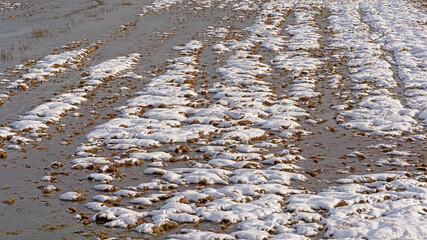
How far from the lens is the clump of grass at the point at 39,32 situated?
28.6m

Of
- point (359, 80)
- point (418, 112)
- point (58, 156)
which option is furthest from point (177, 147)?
point (359, 80)

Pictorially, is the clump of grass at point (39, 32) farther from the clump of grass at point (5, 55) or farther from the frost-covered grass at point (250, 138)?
the frost-covered grass at point (250, 138)

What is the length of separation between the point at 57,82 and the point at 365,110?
12092 millimetres

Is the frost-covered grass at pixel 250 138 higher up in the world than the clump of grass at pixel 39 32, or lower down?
lower down

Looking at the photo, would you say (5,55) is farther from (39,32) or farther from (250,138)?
(250,138)

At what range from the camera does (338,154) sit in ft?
44.3

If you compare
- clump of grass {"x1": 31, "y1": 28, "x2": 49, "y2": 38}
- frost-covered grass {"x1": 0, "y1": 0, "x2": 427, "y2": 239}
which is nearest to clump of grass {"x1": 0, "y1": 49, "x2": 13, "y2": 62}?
frost-covered grass {"x1": 0, "y1": 0, "x2": 427, "y2": 239}

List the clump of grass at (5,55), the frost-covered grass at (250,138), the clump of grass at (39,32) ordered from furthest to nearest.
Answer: the clump of grass at (39,32) < the clump of grass at (5,55) < the frost-covered grass at (250,138)

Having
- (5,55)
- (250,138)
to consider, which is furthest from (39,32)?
(250,138)

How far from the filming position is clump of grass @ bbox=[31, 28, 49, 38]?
93.7ft

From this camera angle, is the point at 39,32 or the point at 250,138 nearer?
the point at 250,138

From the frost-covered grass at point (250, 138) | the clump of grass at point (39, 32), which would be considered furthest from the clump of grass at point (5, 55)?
the clump of grass at point (39, 32)

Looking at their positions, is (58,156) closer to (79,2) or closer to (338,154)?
(338,154)

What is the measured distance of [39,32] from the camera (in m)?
29.1
